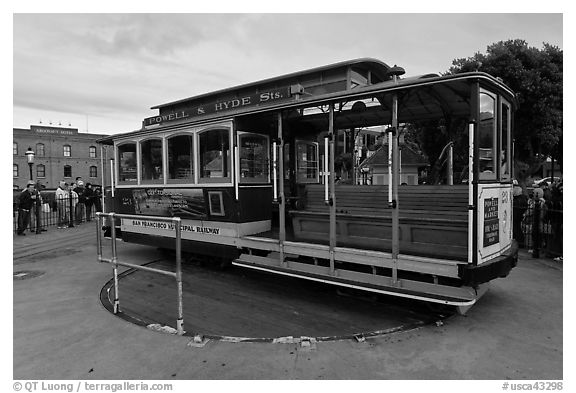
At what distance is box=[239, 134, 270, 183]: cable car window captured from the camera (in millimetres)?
6680

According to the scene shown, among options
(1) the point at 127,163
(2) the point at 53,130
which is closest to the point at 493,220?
(1) the point at 127,163

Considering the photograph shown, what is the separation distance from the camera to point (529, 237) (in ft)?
30.8

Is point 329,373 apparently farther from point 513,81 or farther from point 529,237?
point 513,81

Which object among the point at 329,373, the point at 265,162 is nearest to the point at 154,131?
the point at 265,162

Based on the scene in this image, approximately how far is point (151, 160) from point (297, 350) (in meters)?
5.43

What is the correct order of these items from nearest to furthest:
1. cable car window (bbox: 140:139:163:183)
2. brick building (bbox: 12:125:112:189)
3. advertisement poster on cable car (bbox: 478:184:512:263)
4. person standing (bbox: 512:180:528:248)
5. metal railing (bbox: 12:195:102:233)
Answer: advertisement poster on cable car (bbox: 478:184:512:263) < cable car window (bbox: 140:139:163:183) < person standing (bbox: 512:180:528:248) < metal railing (bbox: 12:195:102:233) < brick building (bbox: 12:125:112:189)

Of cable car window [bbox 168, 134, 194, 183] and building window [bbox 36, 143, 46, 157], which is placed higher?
building window [bbox 36, 143, 46, 157]

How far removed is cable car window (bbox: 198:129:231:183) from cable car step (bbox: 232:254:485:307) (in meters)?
1.57

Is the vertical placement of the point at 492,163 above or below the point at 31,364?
above

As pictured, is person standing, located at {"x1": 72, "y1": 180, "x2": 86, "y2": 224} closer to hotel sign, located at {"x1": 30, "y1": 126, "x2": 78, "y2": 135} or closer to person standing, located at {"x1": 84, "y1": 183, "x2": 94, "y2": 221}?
person standing, located at {"x1": 84, "y1": 183, "x2": 94, "y2": 221}

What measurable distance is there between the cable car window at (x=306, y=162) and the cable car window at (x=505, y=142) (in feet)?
12.8

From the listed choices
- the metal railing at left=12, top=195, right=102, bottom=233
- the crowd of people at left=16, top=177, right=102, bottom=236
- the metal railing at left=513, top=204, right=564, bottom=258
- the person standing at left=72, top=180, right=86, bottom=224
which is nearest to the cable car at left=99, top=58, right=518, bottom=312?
the metal railing at left=513, top=204, right=564, bottom=258

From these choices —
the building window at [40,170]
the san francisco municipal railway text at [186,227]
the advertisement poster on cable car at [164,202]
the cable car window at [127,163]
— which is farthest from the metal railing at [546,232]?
the building window at [40,170]
